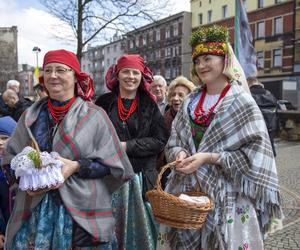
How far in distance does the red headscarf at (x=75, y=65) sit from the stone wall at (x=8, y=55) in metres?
37.5

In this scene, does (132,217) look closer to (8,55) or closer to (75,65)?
(75,65)

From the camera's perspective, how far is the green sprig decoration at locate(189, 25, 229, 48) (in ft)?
7.47

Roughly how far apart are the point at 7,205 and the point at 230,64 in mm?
1974

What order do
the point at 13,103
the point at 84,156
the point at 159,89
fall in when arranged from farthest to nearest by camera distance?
the point at 13,103 < the point at 159,89 < the point at 84,156

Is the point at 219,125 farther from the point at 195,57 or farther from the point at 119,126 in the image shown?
the point at 119,126

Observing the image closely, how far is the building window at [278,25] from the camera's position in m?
32.2

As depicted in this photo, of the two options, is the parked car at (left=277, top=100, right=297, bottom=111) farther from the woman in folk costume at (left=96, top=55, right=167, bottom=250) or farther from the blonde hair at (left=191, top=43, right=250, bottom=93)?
the blonde hair at (left=191, top=43, right=250, bottom=93)

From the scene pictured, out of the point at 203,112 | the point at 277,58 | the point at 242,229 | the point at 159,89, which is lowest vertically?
the point at 242,229

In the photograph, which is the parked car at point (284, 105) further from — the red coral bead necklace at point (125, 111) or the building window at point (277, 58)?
the red coral bead necklace at point (125, 111)

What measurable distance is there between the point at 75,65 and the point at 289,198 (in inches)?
180

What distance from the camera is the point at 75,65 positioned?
2.12 m

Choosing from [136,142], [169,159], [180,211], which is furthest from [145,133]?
[180,211]

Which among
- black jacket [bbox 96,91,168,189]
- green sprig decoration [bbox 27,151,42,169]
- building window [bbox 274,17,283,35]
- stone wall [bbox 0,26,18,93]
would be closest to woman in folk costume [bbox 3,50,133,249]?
green sprig decoration [bbox 27,151,42,169]

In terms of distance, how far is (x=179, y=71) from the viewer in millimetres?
44688
